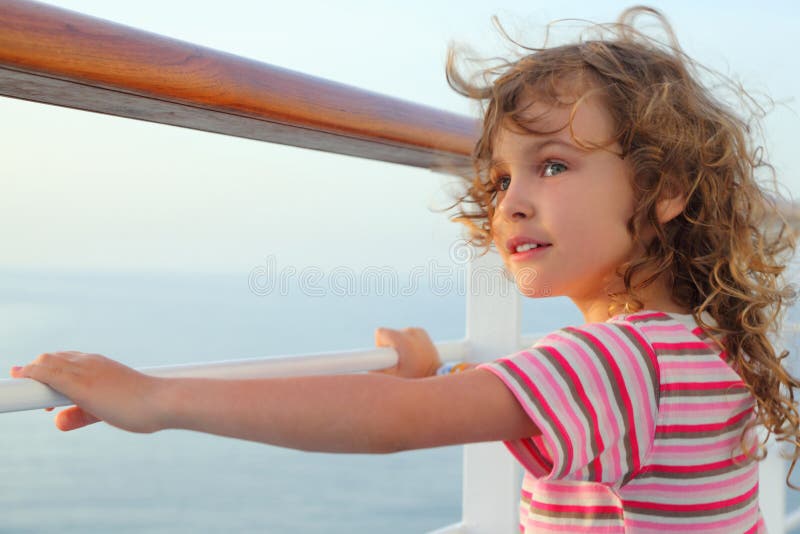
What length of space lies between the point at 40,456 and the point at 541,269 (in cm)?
120

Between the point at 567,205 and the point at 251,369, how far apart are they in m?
0.41

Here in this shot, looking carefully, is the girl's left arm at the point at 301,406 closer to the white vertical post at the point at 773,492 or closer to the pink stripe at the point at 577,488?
the pink stripe at the point at 577,488

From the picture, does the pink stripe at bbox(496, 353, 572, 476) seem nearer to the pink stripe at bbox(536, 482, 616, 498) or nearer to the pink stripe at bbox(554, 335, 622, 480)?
the pink stripe at bbox(554, 335, 622, 480)

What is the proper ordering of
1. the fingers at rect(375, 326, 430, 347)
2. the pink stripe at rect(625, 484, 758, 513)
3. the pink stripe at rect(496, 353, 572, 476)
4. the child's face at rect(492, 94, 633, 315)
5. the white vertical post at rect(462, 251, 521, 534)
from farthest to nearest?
the white vertical post at rect(462, 251, 521, 534) < the fingers at rect(375, 326, 430, 347) < the child's face at rect(492, 94, 633, 315) < the pink stripe at rect(625, 484, 758, 513) < the pink stripe at rect(496, 353, 572, 476)

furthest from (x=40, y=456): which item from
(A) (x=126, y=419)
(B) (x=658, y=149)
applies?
(B) (x=658, y=149)

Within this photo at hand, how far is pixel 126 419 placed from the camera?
0.58 metres

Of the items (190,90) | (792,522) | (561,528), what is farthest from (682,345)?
(792,522)

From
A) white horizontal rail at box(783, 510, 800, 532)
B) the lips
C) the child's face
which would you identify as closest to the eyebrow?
the child's face

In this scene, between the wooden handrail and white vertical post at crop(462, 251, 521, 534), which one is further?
white vertical post at crop(462, 251, 521, 534)

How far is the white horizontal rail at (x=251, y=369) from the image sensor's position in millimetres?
557

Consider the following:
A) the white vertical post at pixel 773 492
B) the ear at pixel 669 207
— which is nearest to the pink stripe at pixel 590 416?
the ear at pixel 669 207

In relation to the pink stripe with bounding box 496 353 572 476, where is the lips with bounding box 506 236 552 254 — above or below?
above

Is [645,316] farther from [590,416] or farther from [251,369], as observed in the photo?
[251,369]

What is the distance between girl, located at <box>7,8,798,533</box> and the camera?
62cm
